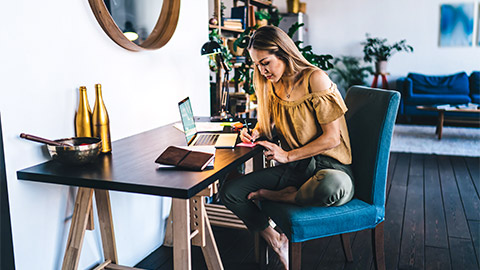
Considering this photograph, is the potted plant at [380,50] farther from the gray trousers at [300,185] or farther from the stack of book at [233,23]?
the gray trousers at [300,185]

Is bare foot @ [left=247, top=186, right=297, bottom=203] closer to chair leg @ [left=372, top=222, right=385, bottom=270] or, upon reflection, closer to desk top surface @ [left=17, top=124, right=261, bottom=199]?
desk top surface @ [left=17, top=124, right=261, bottom=199]

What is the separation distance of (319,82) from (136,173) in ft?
2.86

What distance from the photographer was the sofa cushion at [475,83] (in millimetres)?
6672

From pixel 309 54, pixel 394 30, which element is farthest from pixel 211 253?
pixel 394 30

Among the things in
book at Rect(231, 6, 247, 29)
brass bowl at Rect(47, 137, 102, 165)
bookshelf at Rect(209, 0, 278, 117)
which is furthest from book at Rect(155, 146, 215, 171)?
book at Rect(231, 6, 247, 29)

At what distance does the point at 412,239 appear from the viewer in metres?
2.55

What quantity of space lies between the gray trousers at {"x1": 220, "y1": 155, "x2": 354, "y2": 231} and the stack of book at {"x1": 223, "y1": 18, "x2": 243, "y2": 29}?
106 inches

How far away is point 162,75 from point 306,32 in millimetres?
5807

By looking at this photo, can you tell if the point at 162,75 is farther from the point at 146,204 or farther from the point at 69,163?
the point at 69,163

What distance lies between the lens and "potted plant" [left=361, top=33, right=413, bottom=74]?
716cm

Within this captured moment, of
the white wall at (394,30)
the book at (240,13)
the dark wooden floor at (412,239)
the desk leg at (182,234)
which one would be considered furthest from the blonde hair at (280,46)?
the white wall at (394,30)

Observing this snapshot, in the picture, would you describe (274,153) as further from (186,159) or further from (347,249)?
(347,249)

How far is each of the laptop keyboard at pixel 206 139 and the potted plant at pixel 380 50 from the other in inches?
226

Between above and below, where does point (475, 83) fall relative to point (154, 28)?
below
